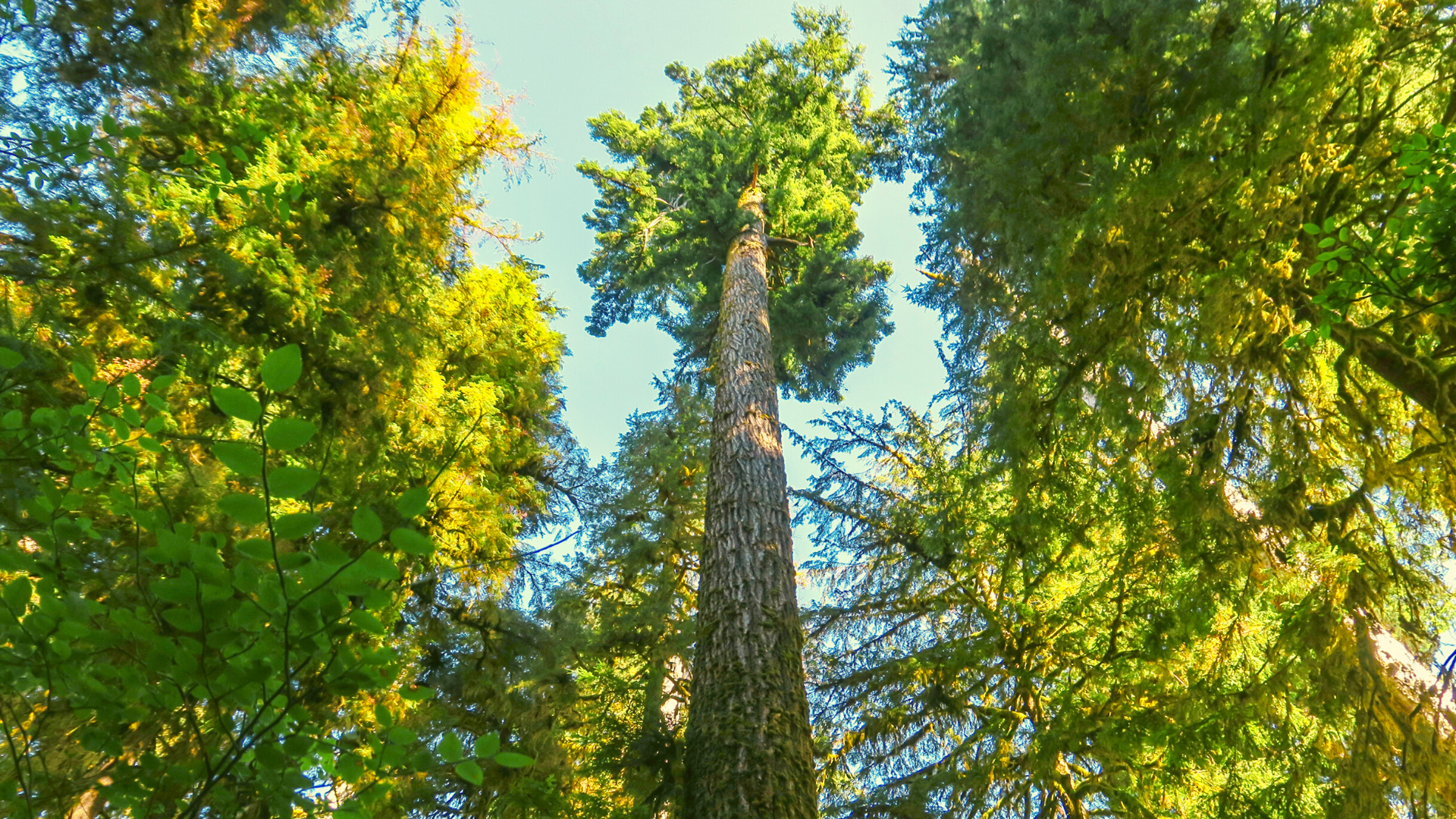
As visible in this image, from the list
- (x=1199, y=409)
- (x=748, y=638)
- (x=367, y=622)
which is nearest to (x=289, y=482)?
(x=367, y=622)

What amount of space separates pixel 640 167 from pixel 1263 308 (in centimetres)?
1091

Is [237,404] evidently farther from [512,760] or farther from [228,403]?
[512,760]

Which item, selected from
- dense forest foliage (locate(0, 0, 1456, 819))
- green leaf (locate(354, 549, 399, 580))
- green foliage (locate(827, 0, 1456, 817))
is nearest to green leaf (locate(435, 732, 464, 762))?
dense forest foliage (locate(0, 0, 1456, 819))

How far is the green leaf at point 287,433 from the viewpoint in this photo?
1.04 meters

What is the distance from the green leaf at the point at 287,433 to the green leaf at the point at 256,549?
0.18m

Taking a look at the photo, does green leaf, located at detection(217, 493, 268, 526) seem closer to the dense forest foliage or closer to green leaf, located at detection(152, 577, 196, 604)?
the dense forest foliage

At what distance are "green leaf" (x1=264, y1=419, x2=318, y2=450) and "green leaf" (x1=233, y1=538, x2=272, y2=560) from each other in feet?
0.58

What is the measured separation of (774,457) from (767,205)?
6.47 metres

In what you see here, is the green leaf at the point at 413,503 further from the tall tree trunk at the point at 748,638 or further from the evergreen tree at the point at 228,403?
the tall tree trunk at the point at 748,638

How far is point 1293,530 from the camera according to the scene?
3.43 m

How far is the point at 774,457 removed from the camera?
5.89m

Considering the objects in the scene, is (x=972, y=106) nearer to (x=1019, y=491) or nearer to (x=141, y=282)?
(x=1019, y=491)

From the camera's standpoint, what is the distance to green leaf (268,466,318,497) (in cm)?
100

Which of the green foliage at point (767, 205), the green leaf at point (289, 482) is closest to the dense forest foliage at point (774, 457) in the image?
the green leaf at point (289, 482)
